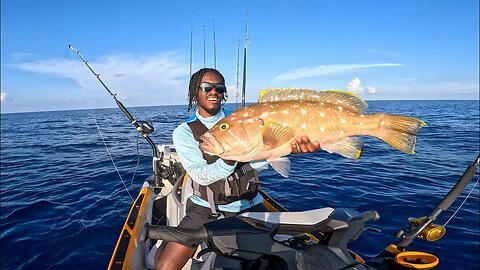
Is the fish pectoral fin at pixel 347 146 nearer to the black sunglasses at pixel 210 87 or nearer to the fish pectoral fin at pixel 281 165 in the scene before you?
the fish pectoral fin at pixel 281 165

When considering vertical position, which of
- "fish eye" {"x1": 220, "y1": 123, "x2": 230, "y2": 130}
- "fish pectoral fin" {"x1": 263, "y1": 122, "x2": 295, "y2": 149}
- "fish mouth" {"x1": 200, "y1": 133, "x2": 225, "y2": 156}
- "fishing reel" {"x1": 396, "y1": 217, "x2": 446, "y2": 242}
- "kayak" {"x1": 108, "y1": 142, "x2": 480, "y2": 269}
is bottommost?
"fishing reel" {"x1": 396, "y1": 217, "x2": 446, "y2": 242}

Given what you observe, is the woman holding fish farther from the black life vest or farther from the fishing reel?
the fishing reel

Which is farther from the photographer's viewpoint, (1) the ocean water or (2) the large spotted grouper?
(1) the ocean water

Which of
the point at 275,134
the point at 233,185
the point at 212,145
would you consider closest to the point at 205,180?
the point at 233,185

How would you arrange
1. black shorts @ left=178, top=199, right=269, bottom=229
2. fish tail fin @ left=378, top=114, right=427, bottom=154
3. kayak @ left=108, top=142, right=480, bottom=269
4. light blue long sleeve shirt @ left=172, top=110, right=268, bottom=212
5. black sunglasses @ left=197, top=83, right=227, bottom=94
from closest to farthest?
kayak @ left=108, top=142, right=480, bottom=269 < fish tail fin @ left=378, top=114, right=427, bottom=154 < light blue long sleeve shirt @ left=172, top=110, right=268, bottom=212 < black shorts @ left=178, top=199, right=269, bottom=229 < black sunglasses @ left=197, top=83, right=227, bottom=94

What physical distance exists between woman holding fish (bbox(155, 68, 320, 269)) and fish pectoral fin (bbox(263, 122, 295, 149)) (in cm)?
69

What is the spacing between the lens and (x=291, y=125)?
120 inches

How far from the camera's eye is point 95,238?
24.3 feet

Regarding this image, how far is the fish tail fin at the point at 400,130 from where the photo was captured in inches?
110

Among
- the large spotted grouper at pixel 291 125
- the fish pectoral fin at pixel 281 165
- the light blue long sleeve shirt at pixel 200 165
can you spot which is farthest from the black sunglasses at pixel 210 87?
the fish pectoral fin at pixel 281 165

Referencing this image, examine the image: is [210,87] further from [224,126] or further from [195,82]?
[224,126]

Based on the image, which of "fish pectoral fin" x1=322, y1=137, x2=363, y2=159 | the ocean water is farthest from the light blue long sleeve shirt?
the ocean water

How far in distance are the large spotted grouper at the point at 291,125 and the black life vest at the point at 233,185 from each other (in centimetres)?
68

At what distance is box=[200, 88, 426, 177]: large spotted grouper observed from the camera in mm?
3020
